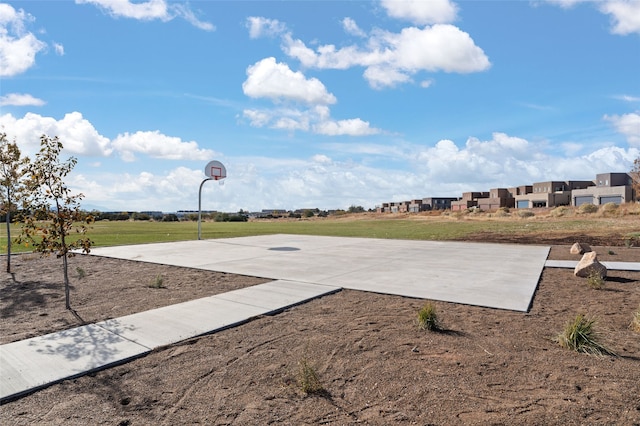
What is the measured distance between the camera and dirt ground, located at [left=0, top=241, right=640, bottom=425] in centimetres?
324

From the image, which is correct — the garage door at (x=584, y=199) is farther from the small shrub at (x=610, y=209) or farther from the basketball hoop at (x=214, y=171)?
the basketball hoop at (x=214, y=171)

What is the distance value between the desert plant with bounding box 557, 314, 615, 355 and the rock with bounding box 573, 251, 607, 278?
4750mm

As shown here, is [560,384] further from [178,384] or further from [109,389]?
[109,389]

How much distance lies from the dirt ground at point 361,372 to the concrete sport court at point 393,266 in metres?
0.95

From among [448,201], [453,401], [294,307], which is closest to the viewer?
[453,401]

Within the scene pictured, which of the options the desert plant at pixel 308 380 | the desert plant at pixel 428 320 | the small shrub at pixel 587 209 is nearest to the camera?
the desert plant at pixel 308 380

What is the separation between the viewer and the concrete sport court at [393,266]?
24.9 feet

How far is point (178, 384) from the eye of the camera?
12.3 ft

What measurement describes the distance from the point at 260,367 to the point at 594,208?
67.4 meters

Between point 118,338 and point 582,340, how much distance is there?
574 cm

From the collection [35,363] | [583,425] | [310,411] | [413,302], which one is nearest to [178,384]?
[310,411]

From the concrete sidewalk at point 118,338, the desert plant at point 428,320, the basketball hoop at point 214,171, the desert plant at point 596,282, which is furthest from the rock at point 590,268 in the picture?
the basketball hoop at point 214,171

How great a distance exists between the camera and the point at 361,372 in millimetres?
3982

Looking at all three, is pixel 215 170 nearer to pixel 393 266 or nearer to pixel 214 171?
pixel 214 171
